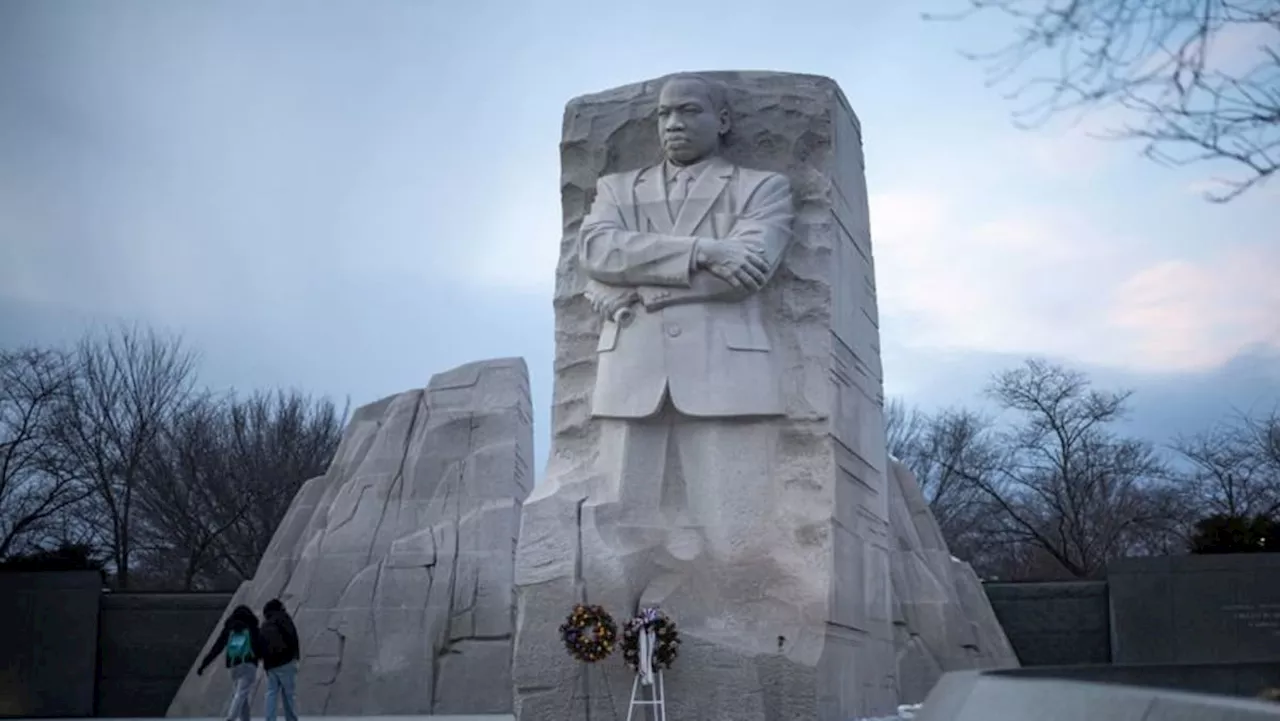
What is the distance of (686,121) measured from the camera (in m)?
10.5

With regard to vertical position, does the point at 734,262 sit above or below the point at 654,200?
below

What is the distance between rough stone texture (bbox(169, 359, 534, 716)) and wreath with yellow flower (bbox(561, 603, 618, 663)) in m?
7.98

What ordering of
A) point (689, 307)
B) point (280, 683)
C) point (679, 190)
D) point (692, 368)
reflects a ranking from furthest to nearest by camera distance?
point (280, 683) → point (679, 190) → point (689, 307) → point (692, 368)

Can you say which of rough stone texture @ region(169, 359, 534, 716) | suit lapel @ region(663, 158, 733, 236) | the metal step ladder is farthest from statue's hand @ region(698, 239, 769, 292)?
rough stone texture @ region(169, 359, 534, 716)

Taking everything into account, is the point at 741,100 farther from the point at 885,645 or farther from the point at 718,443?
the point at 885,645

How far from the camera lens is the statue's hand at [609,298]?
10.3m

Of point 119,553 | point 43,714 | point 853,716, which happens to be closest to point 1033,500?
point 119,553

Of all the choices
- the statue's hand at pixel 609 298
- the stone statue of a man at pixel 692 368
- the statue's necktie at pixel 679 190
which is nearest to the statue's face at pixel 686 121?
the statue's necktie at pixel 679 190

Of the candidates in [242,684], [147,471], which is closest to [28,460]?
[147,471]

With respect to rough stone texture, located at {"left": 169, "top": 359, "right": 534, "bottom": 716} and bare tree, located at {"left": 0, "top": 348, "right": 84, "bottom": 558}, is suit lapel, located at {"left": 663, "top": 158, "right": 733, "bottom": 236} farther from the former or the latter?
bare tree, located at {"left": 0, "top": 348, "right": 84, "bottom": 558}

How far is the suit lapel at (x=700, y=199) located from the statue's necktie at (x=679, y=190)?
0.03m

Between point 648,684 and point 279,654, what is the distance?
4.16 metres

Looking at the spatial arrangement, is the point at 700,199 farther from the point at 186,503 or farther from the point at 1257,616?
the point at 186,503

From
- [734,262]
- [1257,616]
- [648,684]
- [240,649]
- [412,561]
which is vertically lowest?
[648,684]
